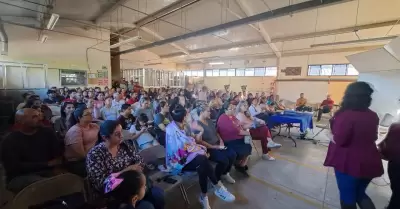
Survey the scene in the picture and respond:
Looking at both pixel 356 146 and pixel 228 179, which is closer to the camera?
pixel 356 146

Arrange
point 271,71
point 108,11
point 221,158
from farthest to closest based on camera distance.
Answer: point 271,71, point 108,11, point 221,158

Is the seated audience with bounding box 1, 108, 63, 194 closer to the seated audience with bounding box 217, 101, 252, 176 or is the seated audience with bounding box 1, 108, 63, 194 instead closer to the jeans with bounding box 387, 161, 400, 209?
the seated audience with bounding box 217, 101, 252, 176

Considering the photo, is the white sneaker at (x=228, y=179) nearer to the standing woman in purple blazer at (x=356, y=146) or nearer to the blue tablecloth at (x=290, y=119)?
the standing woman in purple blazer at (x=356, y=146)

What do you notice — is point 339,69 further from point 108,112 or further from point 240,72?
point 108,112

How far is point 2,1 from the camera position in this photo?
256 inches

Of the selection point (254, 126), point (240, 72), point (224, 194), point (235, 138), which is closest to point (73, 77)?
point (254, 126)

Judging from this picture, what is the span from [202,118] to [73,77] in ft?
32.8

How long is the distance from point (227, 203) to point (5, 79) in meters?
10.7

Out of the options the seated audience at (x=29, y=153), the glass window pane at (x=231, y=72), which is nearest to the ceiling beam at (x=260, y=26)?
the glass window pane at (x=231, y=72)

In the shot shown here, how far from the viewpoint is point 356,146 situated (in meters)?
1.50

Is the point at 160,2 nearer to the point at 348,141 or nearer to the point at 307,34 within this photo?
the point at 307,34

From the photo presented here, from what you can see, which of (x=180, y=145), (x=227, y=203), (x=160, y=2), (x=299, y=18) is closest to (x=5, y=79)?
(x=160, y=2)

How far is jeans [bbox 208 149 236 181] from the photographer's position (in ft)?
8.40

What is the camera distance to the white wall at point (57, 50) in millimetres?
8398
